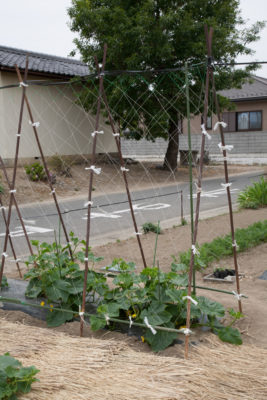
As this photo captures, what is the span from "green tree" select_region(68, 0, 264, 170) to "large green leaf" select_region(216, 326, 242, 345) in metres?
9.81

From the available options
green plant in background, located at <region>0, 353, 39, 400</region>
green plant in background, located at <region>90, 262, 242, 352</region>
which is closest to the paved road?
green plant in background, located at <region>90, 262, 242, 352</region>

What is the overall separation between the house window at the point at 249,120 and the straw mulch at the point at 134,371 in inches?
904

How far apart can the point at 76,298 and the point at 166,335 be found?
0.88 m

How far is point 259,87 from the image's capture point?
2511cm

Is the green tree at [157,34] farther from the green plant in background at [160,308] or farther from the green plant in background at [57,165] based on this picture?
the green plant in background at [160,308]

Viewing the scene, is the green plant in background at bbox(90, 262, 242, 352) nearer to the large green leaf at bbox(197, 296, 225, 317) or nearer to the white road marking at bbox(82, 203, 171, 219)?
the large green leaf at bbox(197, 296, 225, 317)

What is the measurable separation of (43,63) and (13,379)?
1579cm

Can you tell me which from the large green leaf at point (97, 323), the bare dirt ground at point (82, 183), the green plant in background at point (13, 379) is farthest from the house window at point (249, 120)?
the green plant in background at point (13, 379)

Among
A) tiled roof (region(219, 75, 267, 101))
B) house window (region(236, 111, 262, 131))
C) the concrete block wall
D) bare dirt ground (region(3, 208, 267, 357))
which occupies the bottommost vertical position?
bare dirt ground (region(3, 208, 267, 357))

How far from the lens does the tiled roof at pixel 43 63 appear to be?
14.7m

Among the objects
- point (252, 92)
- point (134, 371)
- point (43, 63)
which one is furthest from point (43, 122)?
point (252, 92)

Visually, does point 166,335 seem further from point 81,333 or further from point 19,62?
point 19,62

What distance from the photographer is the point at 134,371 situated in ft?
8.30

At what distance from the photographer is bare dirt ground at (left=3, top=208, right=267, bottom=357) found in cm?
310
